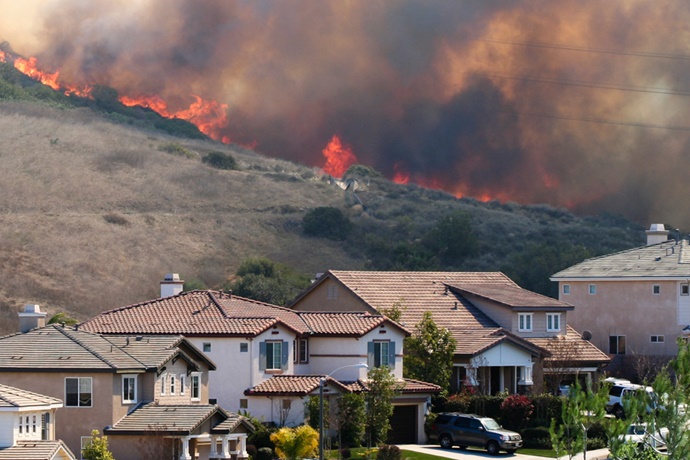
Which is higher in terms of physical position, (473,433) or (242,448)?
(473,433)

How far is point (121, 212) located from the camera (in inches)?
5192

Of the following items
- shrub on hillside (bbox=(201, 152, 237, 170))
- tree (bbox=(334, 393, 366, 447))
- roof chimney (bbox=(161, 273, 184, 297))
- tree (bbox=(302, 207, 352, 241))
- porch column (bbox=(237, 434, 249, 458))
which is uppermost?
shrub on hillside (bbox=(201, 152, 237, 170))

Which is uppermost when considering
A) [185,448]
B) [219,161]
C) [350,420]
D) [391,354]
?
[219,161]

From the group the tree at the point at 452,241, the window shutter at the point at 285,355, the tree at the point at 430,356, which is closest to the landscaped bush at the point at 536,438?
the tree at the point at 430,356

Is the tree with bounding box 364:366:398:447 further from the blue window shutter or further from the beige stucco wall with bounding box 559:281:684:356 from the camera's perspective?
the beige stucco wall with bounding box 559:281:684:356

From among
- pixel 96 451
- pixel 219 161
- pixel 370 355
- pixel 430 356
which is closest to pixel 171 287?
pixel 370 355

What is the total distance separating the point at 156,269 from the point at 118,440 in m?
62.7

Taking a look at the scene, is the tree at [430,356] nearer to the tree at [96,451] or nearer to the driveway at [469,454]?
the driveway at [469,454]

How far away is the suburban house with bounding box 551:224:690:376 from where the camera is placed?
284 ft

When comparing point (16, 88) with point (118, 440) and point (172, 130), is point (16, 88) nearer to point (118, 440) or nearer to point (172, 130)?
point (172, 130)

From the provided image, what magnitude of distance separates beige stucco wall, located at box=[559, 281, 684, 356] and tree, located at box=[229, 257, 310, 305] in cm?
2148

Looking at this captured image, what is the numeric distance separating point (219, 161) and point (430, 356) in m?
86.3

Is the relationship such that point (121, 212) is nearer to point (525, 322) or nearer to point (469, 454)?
point (525, 322)

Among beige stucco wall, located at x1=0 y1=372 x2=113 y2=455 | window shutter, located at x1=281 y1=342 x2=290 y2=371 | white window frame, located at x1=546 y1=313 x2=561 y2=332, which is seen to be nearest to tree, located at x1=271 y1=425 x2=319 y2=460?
beige stucco wall, located at x1=0 y1=372 x2=113 y2=455
